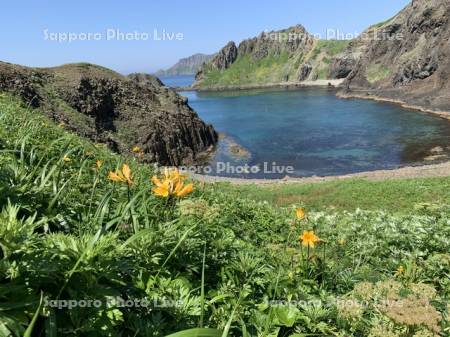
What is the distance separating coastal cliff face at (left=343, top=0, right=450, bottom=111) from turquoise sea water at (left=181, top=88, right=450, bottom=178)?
339 inches

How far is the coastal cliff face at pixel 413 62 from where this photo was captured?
274 feet

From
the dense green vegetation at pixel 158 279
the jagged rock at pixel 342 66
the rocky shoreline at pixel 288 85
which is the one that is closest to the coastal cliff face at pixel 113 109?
the dense green vegetation at pixel 158 279

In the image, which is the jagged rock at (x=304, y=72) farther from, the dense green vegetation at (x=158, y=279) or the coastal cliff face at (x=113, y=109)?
the dense green vegetation at (x=158, y=279)

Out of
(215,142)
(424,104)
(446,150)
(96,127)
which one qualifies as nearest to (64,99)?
(96,127)

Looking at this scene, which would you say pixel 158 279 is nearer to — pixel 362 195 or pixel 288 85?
pixel 362 195

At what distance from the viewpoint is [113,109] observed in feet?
154

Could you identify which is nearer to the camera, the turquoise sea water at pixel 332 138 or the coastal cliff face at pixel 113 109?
the coastal cliff face at pixel 113 109

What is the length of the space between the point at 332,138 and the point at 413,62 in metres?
51.2

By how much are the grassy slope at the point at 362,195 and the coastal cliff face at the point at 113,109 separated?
46.6 feet

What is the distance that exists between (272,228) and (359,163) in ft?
131

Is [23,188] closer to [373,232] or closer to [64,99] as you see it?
[373,232]

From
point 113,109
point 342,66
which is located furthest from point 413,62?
point 113,109

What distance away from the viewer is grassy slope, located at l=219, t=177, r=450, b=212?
19688 mm

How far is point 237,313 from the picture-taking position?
3.02 metres
